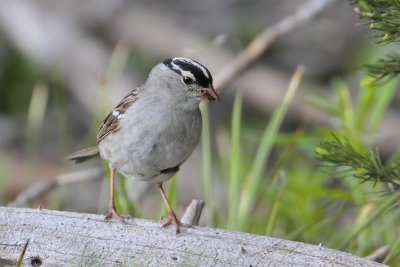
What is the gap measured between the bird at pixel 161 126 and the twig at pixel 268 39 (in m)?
1.63

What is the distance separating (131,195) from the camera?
5.34 meters

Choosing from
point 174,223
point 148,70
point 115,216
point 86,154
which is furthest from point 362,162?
point 148,70

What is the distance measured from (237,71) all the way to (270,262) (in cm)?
261

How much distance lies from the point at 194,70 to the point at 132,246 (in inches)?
36.3

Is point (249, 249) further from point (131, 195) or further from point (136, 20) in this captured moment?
point (136, 20)

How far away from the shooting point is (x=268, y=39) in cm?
576

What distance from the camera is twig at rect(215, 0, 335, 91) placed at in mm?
5656

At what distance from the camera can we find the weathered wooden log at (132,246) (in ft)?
11.0

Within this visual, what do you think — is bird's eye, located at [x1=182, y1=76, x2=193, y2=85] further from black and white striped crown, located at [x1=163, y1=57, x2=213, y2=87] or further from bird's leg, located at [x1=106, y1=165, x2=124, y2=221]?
bird's leg, located at [x1=106, y1=165, x2=124, y2=221]

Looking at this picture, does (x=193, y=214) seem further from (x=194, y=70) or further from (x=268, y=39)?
(x=268, y=39)

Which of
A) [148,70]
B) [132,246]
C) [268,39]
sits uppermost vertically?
[148,70]

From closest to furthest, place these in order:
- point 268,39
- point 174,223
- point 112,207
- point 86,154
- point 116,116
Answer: point 174,223 < point 112,207 < point 116,116 < point 86,154 < point 268,39

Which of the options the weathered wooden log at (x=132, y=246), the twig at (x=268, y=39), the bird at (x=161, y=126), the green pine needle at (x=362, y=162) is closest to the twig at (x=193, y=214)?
the bird at (x=161, y=126)

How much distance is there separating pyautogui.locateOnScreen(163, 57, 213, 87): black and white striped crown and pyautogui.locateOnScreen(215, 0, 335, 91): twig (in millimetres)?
1703
